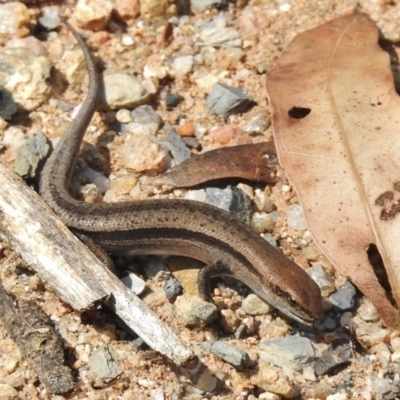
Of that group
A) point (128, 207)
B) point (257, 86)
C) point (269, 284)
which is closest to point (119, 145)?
point (128, 207)

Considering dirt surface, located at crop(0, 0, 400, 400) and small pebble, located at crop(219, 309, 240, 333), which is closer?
dirt surface, located at crop(0, 0, 400, 400)

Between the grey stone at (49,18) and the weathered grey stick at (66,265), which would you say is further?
the grey stone at (49,18)

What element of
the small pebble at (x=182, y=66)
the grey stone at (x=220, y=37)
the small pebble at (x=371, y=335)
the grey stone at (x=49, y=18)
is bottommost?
the small pebble at (x=371, y=335)

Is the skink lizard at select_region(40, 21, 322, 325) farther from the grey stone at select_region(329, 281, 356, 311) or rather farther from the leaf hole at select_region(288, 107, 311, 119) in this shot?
the leaf hole at select_region(288, 107, 311, 119)

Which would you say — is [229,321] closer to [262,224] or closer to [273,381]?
[273,381]

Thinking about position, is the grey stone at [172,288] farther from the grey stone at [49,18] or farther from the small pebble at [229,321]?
the grey stone at [49,18]

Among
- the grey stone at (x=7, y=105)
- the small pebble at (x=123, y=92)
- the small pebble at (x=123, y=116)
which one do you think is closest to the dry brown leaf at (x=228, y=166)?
the small pebble at (x=123, y=116)

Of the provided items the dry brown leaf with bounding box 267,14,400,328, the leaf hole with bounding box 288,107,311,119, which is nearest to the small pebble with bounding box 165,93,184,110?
the dry brown leaf with bounding box 267,14,400,328
